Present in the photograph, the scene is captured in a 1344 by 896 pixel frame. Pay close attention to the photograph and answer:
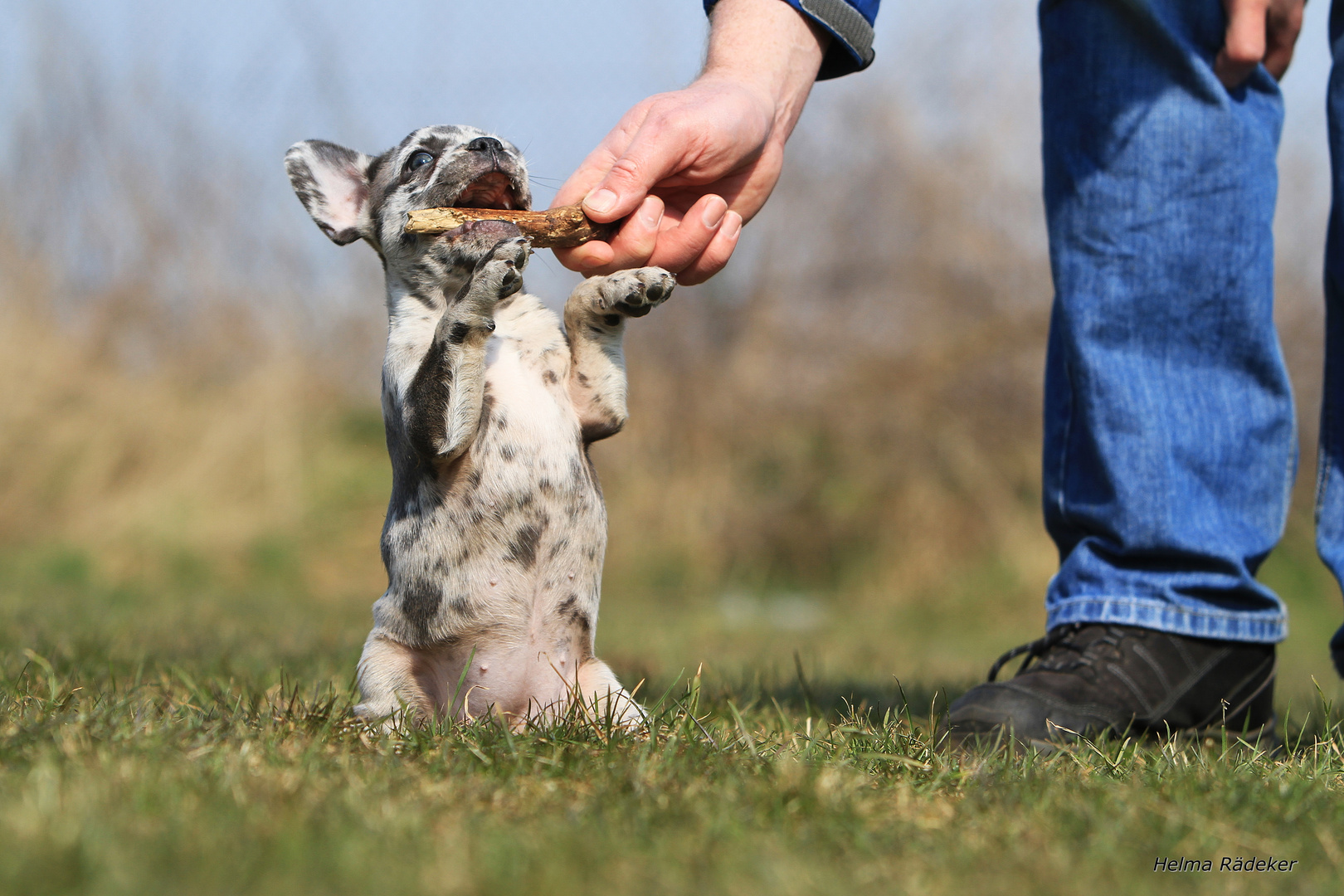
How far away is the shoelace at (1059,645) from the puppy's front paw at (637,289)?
4.26 feet

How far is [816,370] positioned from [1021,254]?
174 cm

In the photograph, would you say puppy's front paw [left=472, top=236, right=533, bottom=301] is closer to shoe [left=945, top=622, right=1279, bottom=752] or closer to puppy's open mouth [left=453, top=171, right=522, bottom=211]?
puppy's open mouth [left=453, top=171, right=522, bottom=211]

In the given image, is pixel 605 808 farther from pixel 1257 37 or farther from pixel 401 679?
pixel 1257 37

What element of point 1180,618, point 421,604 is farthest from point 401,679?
point 1180,618

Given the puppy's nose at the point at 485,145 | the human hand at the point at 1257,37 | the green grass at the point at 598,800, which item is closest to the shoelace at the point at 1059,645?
the green grass at the point at 598,800

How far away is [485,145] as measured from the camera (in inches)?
127

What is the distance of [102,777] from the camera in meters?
1.72

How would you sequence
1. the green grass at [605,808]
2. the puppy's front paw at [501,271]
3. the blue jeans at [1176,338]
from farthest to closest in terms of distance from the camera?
the blue jeans at [1176,338], the puppy's front paw at [501,271], the green grass at [605,808]

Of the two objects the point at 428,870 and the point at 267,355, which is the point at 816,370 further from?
the point at 428,870

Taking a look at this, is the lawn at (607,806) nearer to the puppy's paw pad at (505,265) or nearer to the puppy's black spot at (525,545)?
the puppy's black spot at (525,545)

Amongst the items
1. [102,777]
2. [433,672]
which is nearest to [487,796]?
[102,777]

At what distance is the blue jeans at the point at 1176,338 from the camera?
10.5ft

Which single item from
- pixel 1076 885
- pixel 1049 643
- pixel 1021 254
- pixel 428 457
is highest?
pixel 1021 254

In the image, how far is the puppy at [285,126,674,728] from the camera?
8.95ft
